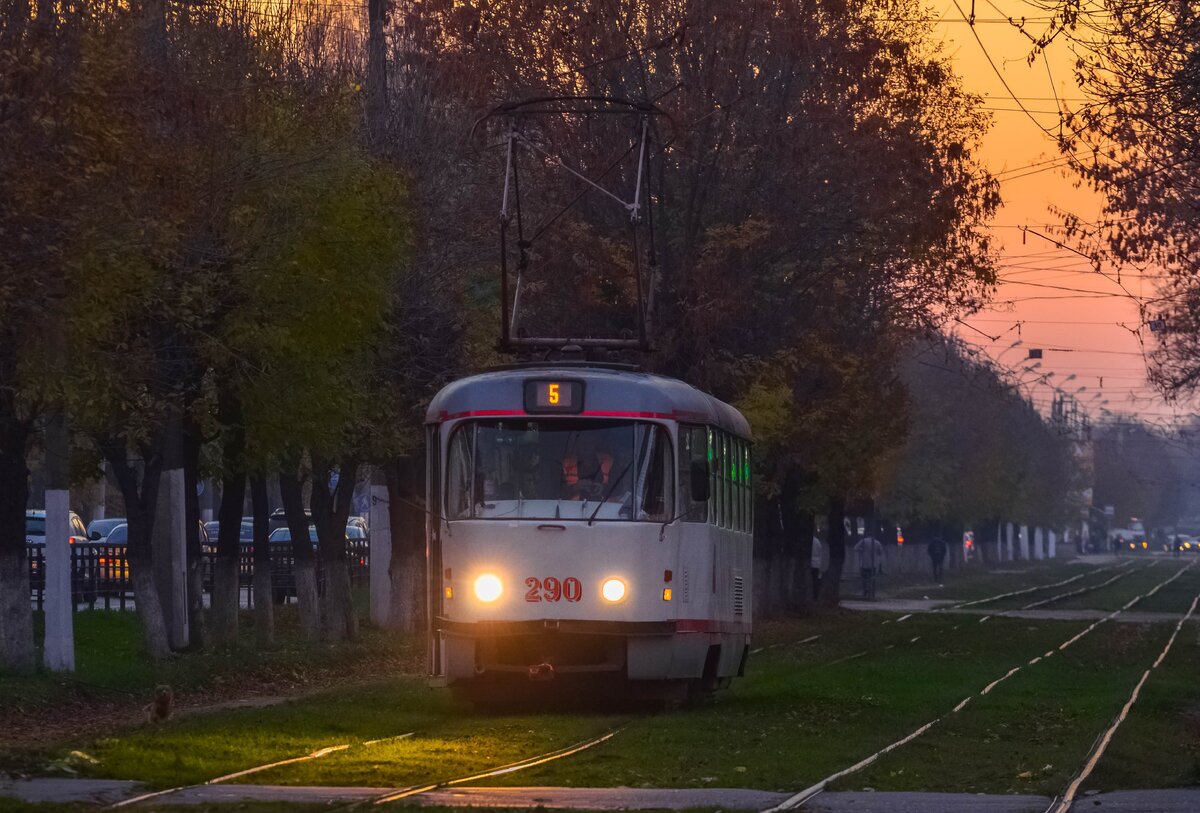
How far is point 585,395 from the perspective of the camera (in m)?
19.9

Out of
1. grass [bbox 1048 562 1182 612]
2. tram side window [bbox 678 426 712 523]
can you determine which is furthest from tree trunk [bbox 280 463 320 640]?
grass [bbox 1048 562 1182 612]

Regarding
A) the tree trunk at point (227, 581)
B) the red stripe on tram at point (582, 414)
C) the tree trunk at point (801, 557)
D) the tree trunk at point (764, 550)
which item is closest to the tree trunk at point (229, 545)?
the tree trunk at point (227, 581)

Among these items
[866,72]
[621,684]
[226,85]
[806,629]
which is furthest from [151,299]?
[806,629]

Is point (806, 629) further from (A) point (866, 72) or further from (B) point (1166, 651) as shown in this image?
(A) point (866, 72)

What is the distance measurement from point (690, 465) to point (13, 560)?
27.1 feet

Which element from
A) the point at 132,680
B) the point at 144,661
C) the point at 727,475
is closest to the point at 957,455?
the point at 144,661

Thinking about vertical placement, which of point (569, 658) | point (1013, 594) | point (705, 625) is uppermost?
point (705, 625)

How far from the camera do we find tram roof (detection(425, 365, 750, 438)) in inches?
787

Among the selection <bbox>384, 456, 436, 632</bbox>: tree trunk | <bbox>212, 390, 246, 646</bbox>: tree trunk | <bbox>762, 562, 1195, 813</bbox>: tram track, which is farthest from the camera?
<bbox>384, 456, 436, 632</bbox>: tree trunk

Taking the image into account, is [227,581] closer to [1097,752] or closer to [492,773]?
[1097,752]

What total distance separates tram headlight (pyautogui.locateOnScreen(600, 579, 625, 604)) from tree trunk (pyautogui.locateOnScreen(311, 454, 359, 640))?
13.5 metres

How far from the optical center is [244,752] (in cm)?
1585

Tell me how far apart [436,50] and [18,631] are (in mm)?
13701

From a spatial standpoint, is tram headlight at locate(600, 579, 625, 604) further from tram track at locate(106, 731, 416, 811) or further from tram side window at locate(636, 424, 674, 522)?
tram track at locate(106, 731, 416, 811)
